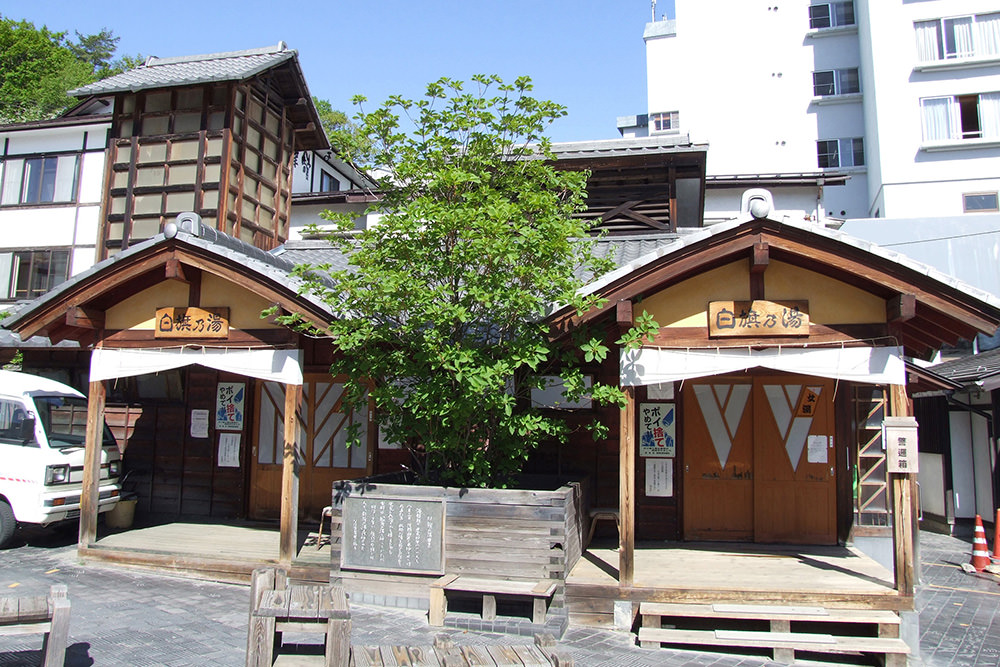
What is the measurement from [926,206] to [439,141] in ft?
76.4

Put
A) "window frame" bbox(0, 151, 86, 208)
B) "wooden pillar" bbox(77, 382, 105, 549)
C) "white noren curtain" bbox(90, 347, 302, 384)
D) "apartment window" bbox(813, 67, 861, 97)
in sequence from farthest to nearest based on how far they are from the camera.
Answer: "apartment window" bbox(813, 67, 861, 97)
"window frame" bbox(0, 151, 86, 208)
"wooden pillar" bbox(77, 382, 105, 549)
"white noren curtain" bbox(90, 347, 302, 384)

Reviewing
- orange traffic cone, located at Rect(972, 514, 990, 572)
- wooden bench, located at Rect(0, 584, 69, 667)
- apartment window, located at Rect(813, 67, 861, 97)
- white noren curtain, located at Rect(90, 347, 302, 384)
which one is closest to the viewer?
wooden bench, located at Rect(0, 584, 69, 667)

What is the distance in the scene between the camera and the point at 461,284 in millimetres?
8047

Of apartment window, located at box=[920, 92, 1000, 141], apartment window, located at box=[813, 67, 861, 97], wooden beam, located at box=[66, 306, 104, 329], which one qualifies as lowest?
wooden beam, located at box=[66, 306, 104, 329]

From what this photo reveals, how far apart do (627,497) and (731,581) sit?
4.97 feet

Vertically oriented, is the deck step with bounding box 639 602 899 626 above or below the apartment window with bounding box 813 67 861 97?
below

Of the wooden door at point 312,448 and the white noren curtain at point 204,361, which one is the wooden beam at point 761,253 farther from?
the wooden door at point 312,448

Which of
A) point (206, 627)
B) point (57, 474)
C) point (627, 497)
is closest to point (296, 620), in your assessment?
point (206, 627)

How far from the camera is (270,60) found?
1638cm

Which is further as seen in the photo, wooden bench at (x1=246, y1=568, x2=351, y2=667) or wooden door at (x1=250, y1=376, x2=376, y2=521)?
wooden door at (x1=250, y1=376, x2=376, y2=521)

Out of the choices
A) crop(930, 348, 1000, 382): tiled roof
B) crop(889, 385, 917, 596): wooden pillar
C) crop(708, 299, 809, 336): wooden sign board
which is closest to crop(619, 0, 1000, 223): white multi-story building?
crop(930, 348, 1000, 382): tiled roof

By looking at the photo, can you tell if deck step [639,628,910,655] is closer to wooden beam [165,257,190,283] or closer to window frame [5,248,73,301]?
wooden beam [165,257,190,283]

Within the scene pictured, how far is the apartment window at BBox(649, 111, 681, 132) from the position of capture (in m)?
33.5

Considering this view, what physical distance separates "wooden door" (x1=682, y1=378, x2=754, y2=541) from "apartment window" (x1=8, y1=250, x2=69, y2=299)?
16.2 meters
